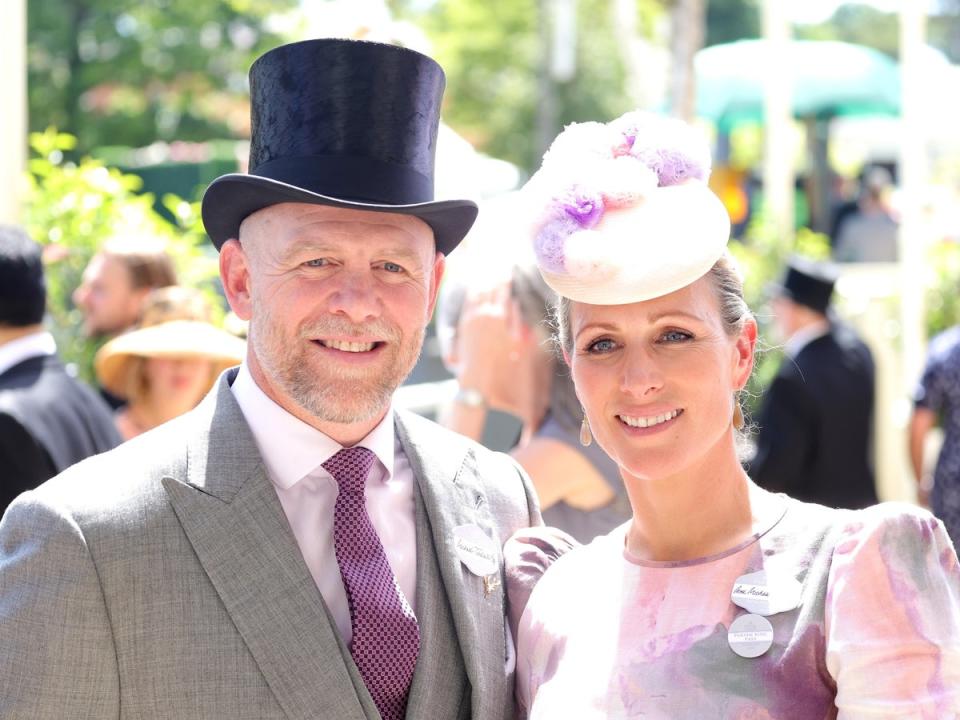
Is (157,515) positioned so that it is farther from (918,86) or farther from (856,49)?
(856,49)

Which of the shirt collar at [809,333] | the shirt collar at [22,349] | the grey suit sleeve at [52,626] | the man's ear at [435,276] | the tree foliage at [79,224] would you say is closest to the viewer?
the grey suit sleeve at [52,626]

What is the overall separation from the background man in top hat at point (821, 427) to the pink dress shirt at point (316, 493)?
4.26 metres

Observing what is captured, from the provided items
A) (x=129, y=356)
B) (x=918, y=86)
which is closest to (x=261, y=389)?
(x=129, y=356)

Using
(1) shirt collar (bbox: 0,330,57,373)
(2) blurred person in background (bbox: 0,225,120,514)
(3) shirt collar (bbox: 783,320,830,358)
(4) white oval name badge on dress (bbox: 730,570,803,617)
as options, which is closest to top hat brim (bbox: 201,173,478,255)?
(4) white oval name badge on dress (bbox: 730,570,803,617)

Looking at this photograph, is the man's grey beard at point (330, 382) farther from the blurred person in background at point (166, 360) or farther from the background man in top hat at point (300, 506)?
the blurred person in background at point (166, 360)

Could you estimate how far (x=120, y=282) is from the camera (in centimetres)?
565

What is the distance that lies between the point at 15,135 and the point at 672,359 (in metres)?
4.08

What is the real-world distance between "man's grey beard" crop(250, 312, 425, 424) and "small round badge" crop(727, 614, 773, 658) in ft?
2.57

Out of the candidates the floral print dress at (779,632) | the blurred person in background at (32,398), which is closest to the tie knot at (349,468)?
the floral print dress at (779,632)

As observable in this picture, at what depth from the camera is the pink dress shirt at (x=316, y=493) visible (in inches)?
101

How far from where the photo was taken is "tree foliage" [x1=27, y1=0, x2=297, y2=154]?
2080cm

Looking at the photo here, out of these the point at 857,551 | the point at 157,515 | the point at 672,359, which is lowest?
the point at 157,515

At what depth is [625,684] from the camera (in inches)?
93.7

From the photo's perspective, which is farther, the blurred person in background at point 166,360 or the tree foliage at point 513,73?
the tree foliage at point 513,73
